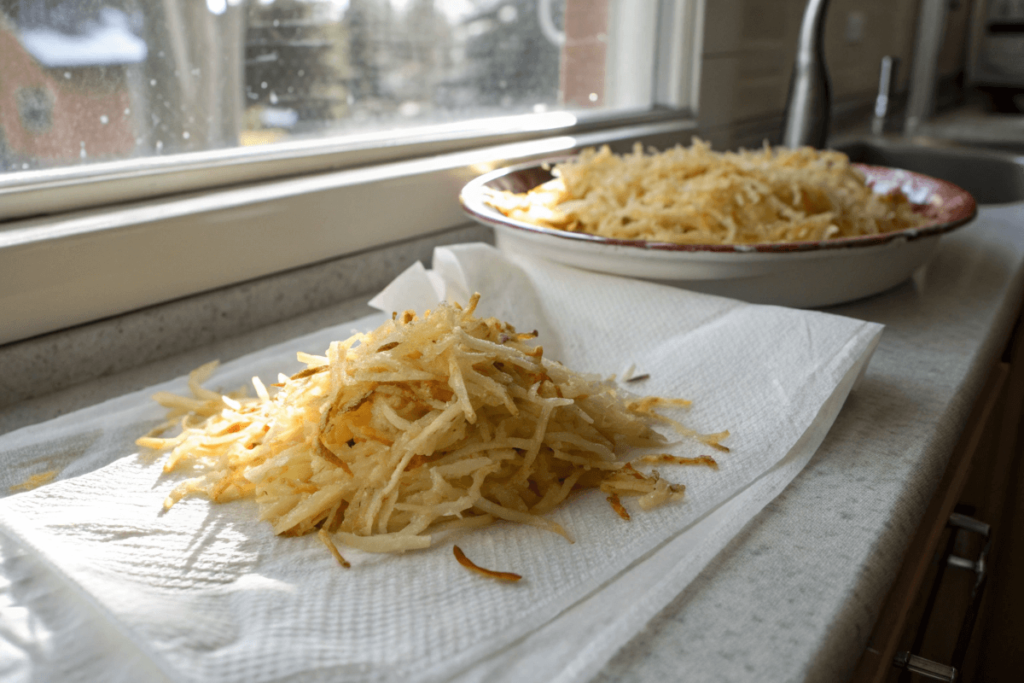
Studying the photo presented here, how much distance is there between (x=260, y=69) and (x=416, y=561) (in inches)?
28.2

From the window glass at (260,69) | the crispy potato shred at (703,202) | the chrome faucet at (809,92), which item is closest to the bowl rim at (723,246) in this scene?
the crispy potato shred at (703,202)

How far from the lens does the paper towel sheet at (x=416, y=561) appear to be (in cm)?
35

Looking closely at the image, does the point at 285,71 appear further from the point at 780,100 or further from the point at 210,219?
the point at 780,100

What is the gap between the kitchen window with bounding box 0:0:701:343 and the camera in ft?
2.28

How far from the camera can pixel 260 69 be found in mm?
931

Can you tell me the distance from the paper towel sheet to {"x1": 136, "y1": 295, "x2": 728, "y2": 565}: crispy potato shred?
0.01 metres

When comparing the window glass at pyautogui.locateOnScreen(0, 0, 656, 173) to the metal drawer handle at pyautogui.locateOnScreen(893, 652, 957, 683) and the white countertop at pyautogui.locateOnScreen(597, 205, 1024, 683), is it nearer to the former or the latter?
the white countertop at pyautogui.locateOnScreen(597, 205, 1024, 683)

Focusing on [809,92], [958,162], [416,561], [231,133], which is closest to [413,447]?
[416,561]

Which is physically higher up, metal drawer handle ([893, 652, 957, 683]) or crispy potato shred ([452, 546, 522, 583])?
crispy potato shred ([452, 546, 522, 583])

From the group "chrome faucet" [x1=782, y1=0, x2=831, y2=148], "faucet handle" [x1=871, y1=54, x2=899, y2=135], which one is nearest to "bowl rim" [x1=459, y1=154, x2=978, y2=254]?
"chrome faucet" [x1=782, y1=0, x2=831, y2=148]

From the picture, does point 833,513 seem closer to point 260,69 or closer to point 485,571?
point 485,571

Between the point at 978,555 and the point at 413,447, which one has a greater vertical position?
the point at 413,447

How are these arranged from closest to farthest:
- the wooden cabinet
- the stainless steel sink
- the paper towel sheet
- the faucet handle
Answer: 1. the paper towel sheet
2. the wooden cabinet
3. the stainless steel sink
4. the faucet handle

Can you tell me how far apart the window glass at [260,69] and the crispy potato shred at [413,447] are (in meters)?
0.41
